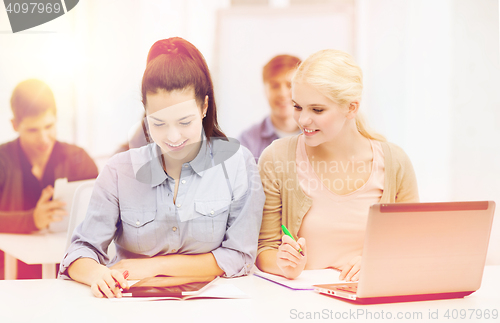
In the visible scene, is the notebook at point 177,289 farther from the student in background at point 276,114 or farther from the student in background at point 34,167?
the student in background at point 276,114

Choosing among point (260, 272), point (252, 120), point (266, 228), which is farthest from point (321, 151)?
point (252, 120)

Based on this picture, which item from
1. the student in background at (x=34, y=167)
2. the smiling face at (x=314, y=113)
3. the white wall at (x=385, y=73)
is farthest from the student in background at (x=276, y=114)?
the smiling face at (x=314, y=113)

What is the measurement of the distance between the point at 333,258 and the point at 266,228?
0.21m

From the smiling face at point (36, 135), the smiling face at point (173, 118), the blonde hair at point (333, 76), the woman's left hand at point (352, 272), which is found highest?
the blonde hair at point (333, 76)

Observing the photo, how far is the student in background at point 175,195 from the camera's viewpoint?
109 centimetres

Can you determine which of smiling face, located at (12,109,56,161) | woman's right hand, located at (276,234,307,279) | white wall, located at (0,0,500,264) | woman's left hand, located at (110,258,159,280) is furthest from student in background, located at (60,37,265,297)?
white wall, located at (0,0,500,264)

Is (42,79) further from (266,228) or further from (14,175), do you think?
(266,228)

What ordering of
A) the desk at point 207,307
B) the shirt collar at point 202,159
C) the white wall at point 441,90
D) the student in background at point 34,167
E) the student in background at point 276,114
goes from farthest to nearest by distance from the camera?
the student in background at point 276,114 → the white wall at point 441,90 → the student in background at point 34,167 → the shirt collar at point 202,159 → the desk at point 207,307

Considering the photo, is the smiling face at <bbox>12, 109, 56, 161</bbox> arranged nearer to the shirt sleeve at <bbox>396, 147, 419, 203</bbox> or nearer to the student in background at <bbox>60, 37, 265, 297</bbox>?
the student in background at <bbox>60, 37, 265, 297</bbox>

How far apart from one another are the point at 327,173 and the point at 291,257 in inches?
13.8

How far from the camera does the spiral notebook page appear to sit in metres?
1.00

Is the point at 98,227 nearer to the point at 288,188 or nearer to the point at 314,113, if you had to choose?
the point at 288,188

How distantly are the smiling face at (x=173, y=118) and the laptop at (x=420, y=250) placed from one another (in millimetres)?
532

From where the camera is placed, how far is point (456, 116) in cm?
231
